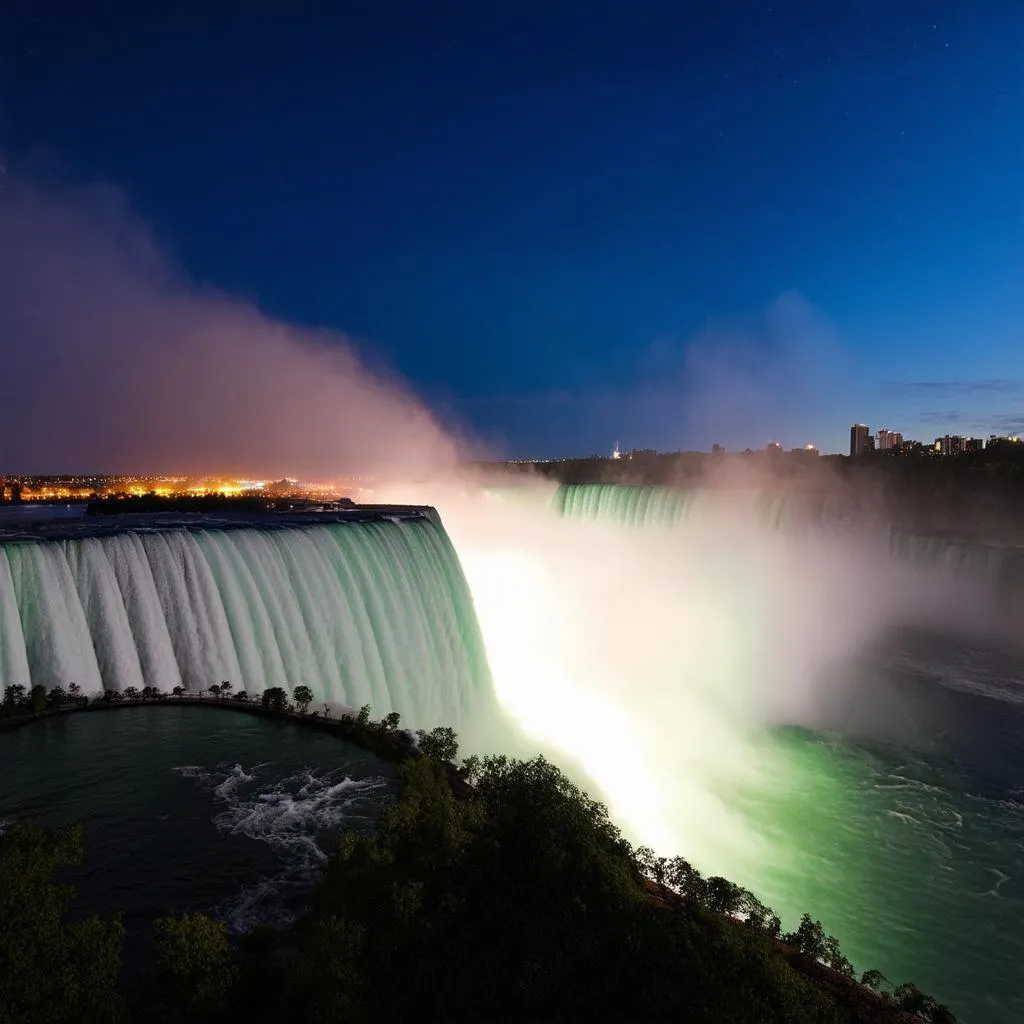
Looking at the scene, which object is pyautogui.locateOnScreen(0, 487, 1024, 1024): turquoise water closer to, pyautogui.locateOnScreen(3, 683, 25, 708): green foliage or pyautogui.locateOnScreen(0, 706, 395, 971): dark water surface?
pyautogui.locateOnScreen(0, 706, 395, 971): dark water surface

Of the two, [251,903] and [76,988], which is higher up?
[76,988]

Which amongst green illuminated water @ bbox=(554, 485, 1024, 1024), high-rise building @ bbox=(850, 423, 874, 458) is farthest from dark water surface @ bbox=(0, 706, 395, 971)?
high-rise building @ bbox=(850, 423, 874, 458)

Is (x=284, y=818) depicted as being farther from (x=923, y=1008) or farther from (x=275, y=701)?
(x=923, y=1008)

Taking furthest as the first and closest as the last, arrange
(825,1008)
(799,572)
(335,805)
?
(799,572), (335,805), (825,1008)

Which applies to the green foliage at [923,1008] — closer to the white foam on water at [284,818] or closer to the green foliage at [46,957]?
the white foam on water at [284,818]

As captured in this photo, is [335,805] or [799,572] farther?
[799,572]

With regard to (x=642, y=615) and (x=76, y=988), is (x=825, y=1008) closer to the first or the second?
(x=76, y=988)

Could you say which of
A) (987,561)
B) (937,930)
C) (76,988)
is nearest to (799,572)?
(987,561)

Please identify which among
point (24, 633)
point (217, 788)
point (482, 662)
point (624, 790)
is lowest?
point (624, 790)

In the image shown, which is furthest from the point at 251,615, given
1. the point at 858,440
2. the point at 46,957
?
the point at 858,440
